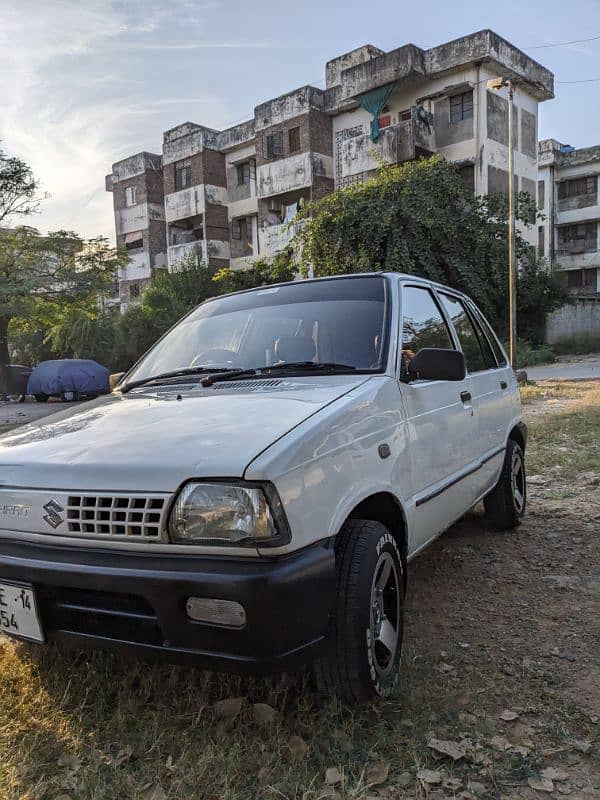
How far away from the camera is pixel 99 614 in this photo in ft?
6.45

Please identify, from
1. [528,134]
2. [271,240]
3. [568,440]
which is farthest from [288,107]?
[568,440]

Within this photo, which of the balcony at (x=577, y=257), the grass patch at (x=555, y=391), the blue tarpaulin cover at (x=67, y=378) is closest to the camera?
the grass patch at (x=555, y=391)

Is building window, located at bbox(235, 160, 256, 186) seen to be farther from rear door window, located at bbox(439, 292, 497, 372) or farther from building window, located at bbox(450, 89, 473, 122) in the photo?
rear door window, located at bbox(439, 292, 497, 372)

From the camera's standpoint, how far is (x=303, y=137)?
2683 centimetres

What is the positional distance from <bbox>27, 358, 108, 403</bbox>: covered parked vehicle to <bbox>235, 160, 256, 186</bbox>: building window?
1413 centimetres

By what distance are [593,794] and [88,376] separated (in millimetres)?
20991

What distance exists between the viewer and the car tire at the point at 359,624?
2.06 metres

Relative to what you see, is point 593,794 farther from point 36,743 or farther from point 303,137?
point 303,137

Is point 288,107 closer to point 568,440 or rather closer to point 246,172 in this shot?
point 246,172

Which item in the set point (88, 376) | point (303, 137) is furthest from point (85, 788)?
point (303, 137)

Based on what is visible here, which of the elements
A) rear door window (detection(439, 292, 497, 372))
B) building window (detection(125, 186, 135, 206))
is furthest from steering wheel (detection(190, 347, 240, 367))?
building window (detection(125, 186, 135, 206))

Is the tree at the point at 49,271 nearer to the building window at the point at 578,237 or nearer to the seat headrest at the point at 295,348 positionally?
the seat headrest at the point at 295,348

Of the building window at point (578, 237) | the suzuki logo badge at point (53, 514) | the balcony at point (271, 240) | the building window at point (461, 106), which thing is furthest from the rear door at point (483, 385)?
the building window at point (578, 237)

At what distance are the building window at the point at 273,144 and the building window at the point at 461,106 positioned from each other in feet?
25.8
